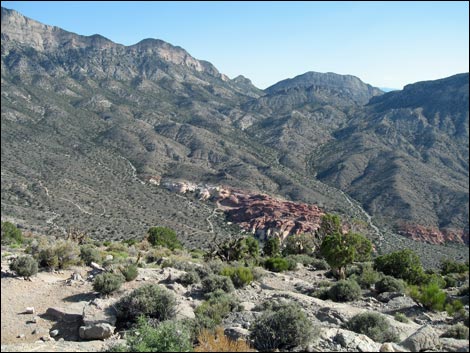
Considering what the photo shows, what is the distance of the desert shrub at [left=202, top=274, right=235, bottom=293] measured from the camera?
14.4 metres

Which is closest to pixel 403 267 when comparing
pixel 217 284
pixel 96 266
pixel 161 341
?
pixel 217 284

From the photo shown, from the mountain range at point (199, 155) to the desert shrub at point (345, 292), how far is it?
114 feet

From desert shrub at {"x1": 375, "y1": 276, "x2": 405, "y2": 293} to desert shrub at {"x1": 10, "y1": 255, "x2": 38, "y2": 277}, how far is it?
1278 centimetres

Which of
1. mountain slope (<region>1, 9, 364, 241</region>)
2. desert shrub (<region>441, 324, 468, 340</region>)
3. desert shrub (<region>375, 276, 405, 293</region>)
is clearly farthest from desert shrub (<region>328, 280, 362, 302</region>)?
mountain slope (<region>1, 9, 364, 241</region>)

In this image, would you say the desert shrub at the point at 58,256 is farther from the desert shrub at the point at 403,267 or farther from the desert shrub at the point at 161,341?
the desert shrub at the point at 403,267

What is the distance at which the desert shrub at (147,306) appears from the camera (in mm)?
11656

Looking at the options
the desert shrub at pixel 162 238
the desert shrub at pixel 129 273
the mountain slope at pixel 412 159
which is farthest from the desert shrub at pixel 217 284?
the mountain slope at pixel 412 159

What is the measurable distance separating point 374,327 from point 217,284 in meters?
5.73

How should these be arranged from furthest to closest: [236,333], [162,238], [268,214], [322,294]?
[268,214], [162,238], [322,294], [236,333]

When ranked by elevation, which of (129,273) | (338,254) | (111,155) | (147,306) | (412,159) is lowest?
(338,254)

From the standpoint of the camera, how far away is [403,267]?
69.2 feet

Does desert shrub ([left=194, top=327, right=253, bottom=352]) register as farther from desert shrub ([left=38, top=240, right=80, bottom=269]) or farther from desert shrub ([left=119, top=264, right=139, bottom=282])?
desert shrub ([left=38, top=240, right=80, bottom=269])

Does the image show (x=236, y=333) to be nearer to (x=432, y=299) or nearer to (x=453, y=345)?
(x=453, y=345)

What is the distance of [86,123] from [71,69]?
8711cm
